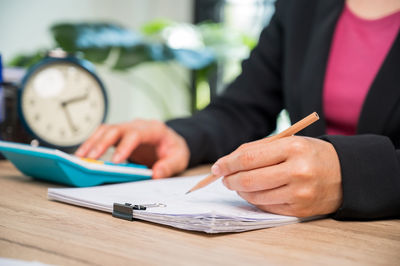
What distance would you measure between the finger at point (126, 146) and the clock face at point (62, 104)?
0.23m

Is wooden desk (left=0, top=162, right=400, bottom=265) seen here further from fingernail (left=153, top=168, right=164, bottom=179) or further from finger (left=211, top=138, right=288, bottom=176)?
fingernail (left=153, top=168, right=164, bottom=179)

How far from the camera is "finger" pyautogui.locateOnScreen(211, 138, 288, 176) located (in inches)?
24.2

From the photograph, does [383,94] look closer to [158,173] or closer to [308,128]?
[308,128]

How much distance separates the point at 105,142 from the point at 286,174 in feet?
1.34

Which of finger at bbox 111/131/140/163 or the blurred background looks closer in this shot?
finger at bbox 111/131/140/163

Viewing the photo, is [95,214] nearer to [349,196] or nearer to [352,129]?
[349,196]

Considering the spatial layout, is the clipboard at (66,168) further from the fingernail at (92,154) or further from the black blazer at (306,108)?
the black blazer at (306,108)

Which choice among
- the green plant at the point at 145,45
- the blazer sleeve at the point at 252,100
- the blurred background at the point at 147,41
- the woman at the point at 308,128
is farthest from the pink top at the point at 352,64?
the blurred background at the point at 147,41

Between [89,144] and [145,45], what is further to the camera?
[145,45]

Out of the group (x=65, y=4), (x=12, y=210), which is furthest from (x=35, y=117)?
(x=65, y=4)

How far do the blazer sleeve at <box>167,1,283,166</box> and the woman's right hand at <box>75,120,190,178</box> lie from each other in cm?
15

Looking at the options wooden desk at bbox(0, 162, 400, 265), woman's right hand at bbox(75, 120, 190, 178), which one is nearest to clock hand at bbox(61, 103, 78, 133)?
woman's right hand at bbox(75, 120, 190, 178)

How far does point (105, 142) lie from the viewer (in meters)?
0.92

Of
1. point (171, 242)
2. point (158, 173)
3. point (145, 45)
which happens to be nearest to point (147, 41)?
point (145, 45)
